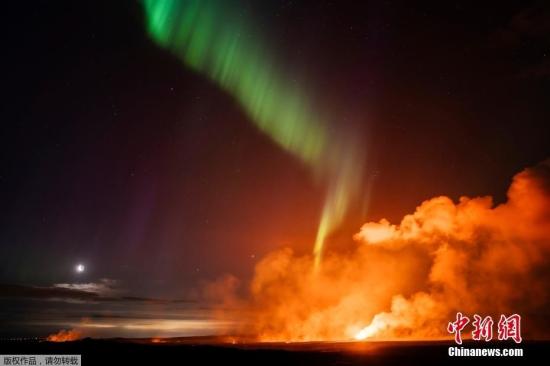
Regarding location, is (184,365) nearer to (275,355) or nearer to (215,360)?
(215,360)

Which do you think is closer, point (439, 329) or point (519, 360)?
point (519, 360)

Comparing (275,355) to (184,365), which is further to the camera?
(275,355)

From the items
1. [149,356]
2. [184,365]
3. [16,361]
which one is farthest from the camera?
[149,356]

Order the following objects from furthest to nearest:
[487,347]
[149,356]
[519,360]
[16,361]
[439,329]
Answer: [439,329] → [487,347] → [149,356] → [519,360] → [16,361]

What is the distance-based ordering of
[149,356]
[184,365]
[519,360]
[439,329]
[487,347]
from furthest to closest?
[439,329] → [487,347] → [149,356] → [519,360] → [184,365]

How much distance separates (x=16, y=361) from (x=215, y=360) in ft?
A: 68.6

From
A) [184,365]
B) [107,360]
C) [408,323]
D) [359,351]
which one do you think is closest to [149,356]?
A: [107,360]

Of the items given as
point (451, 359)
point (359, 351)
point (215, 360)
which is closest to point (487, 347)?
point (451, 359)

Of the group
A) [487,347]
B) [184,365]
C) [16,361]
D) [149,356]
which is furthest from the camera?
[487,347]

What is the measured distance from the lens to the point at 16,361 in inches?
1774

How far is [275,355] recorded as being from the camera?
63281 millimetres

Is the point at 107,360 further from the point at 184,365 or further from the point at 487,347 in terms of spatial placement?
the point at 487,347

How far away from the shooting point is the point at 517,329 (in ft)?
204

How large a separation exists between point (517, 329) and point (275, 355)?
29.6m
